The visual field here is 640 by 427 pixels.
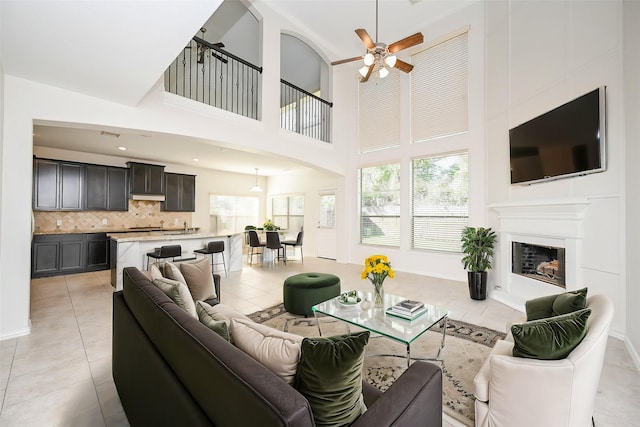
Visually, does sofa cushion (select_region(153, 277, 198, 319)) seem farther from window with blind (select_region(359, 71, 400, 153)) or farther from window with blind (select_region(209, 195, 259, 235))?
window with blind (select_region(209, 195, 259, 235))

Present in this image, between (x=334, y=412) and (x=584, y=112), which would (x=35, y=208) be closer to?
(x=334, y=412)

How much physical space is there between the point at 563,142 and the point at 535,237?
126 centimetres

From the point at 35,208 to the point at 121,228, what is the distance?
5.27 ft

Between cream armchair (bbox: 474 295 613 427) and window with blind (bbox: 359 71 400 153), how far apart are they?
533cm

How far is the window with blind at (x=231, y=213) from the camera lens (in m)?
8.86

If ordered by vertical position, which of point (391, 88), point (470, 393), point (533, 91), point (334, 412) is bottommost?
point (470, 393)

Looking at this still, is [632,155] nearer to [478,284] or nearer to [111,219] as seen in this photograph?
[478,284]

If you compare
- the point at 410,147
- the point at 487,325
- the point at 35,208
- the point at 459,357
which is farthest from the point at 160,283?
the point at 35,208

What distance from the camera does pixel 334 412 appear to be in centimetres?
92

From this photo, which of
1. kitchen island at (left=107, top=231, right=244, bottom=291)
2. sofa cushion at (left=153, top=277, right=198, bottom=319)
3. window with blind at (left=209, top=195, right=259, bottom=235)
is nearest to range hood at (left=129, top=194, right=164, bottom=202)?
window with blind at (left=209, top=195, right=259, bottom=235)

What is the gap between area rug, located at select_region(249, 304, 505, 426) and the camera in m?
1.90

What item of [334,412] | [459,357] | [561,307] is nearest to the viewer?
[334,412]

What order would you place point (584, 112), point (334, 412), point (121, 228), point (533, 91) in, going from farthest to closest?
point (121, 228), point (533, 91), point (584, 112), point (334, 412)

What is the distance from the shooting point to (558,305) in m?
1.77
